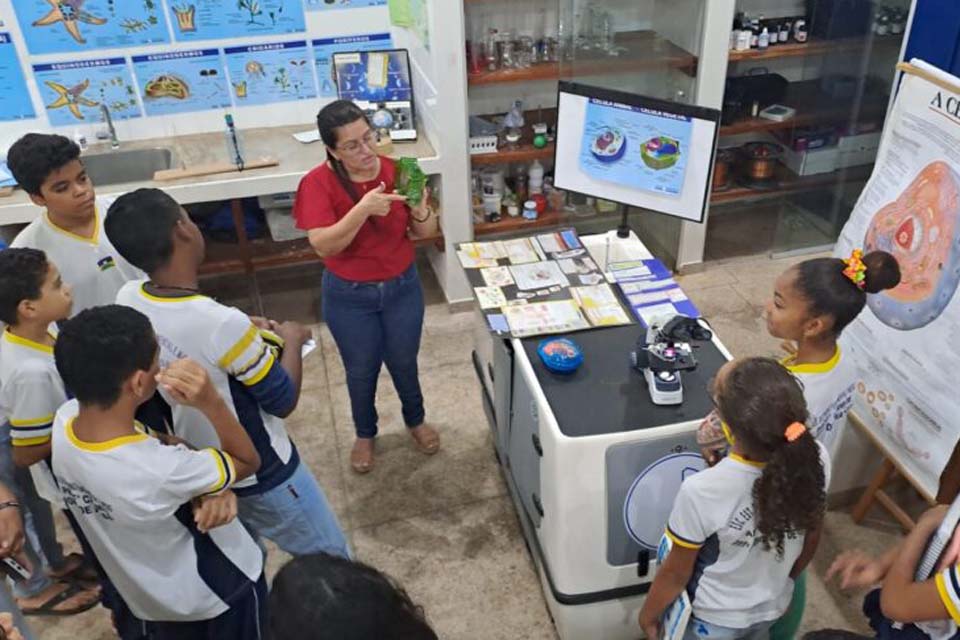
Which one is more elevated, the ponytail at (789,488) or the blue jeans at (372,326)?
the ponytail at (789,488)

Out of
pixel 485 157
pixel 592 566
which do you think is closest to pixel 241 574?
pixel 592 566

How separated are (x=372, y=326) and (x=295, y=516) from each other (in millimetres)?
849

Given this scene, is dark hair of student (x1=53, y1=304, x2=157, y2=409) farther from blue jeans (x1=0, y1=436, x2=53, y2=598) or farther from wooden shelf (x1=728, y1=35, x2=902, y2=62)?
wooden shelf (x1=728, y1=35, x2=902, y2=62)

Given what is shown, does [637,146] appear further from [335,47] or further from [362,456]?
[335,47]

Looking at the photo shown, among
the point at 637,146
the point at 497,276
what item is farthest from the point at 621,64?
the point at 497,276

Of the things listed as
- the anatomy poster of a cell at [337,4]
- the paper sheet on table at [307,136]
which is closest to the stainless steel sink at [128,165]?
the paper sheet on table at [307,136]

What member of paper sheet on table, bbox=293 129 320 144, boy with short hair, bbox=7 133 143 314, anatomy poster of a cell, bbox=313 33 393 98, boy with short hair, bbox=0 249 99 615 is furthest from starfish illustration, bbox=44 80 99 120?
boy with short hair, bbox=0 249 99 615

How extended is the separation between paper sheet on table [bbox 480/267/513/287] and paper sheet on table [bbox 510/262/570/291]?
2 centimetres

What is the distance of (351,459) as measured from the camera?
3213mm

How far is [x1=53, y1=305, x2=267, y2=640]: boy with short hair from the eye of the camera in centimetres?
155

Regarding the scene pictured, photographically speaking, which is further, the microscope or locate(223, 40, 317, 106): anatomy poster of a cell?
locate(223, 40, 317, 106): anatomy poster of a cell

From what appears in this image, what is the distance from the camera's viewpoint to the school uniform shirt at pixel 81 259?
2383mm

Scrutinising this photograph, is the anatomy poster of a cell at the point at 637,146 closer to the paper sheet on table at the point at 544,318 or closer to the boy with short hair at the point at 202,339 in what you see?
the paper sheet on table at the point at 544,318

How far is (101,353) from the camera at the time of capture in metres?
1.53
